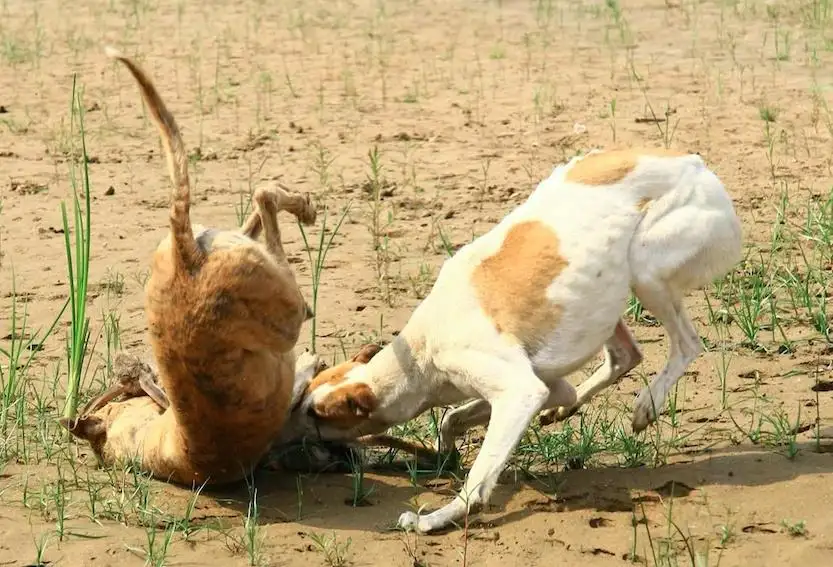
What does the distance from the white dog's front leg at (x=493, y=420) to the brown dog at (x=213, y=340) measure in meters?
0.70

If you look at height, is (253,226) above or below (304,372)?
above

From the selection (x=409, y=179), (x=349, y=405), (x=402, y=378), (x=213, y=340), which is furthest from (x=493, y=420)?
(x=409, y=179)

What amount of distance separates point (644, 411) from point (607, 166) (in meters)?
0.99

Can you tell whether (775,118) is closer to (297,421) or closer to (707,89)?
(707,89)

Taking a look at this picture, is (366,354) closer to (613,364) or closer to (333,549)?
(613,364)

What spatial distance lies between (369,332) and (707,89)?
4.92 meters

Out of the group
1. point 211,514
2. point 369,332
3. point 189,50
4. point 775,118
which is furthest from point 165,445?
point 189,50

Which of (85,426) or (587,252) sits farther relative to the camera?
(85,426)

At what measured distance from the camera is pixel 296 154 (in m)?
10.5

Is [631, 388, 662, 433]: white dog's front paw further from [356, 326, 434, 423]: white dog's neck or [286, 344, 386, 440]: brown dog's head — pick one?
[286, 344, 386, 440]: brown dog's head

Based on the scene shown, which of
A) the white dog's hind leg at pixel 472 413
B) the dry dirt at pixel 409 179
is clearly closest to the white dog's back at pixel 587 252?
the white dog's hind leg at pixel 472 413

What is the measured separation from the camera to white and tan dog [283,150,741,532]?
18.4ft

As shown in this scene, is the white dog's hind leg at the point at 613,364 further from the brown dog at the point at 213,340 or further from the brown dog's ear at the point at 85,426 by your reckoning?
the brown dog's ear at the point at 85,426

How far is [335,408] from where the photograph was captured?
5.79 metres
